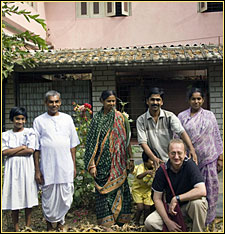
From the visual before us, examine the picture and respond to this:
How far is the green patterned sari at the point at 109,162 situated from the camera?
161 inches

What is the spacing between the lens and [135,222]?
431cm

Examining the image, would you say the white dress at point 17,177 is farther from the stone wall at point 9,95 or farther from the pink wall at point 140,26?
the pink wall at point 140,26

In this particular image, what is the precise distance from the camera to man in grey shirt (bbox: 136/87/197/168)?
3951mm

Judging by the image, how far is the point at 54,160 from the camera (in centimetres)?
396

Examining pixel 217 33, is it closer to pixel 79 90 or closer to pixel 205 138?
pixel 79 90

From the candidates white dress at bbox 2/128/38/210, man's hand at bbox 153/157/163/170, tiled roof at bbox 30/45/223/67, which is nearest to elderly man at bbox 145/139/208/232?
man's hand at bbox 153/157/163/170

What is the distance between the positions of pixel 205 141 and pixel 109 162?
47.5 inches

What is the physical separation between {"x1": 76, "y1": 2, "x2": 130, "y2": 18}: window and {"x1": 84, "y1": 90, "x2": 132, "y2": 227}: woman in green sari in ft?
30.5

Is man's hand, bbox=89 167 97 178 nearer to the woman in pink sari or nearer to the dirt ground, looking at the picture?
the dirt ground

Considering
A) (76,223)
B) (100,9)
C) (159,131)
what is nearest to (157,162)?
(159,131)

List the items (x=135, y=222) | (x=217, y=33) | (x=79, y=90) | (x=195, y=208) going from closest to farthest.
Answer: (x=195, y=208), (x=135, y=222), (x=79, y=90), (x=217, y=33)

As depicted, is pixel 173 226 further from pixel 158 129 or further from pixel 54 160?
pixel 54 160

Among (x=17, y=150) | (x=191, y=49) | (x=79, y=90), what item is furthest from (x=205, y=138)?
(x=79, y=90)

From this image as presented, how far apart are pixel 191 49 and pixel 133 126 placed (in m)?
2.96
